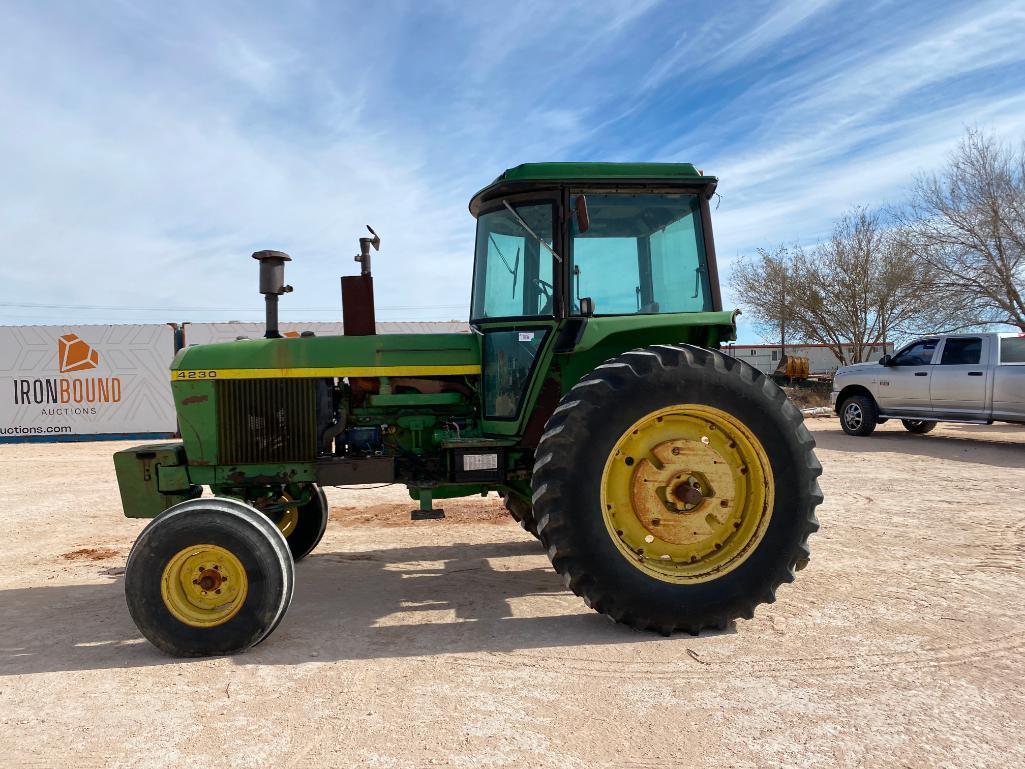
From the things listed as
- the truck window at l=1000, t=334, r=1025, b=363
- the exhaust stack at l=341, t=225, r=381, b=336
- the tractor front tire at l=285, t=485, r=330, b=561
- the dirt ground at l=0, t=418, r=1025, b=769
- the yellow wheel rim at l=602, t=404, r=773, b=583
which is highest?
the exhaust stack at l=341, t=225, r=381, b=336

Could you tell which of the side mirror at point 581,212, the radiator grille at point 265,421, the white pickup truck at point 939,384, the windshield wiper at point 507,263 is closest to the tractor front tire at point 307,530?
the radiator grille at point 265,421

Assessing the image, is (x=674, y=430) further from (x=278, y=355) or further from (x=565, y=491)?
(x=278, y=355)

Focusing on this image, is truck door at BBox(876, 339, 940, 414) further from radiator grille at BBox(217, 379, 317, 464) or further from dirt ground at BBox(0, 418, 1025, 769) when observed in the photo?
radiator grille at BBox(217, 379, 317, 464)

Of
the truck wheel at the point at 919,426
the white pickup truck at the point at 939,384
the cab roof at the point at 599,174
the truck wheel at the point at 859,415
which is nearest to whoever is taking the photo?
the cab roof at the point at 599,174

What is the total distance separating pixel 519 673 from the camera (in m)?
3.07

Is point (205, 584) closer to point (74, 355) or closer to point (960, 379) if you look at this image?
point (960, 379)

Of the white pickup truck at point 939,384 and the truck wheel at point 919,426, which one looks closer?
the white pickup truck at point 939,384

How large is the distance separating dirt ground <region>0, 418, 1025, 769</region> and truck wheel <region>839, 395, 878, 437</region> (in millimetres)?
7273

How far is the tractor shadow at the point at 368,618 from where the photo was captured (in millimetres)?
3365

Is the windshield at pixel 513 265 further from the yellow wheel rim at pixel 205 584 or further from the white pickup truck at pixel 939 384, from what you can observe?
the white pickup truck at pixel 939 384

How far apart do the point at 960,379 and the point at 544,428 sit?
10.1 m

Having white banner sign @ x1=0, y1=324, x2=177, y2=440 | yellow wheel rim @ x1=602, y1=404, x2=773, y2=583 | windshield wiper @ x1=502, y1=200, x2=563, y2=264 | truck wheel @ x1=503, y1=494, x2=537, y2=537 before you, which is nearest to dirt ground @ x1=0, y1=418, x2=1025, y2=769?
truck wheel @ x1=503, y1=494, x2=537, y2=537

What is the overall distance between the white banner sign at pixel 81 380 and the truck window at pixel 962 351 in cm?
1542

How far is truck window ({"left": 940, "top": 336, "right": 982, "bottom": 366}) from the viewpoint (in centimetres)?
1088
